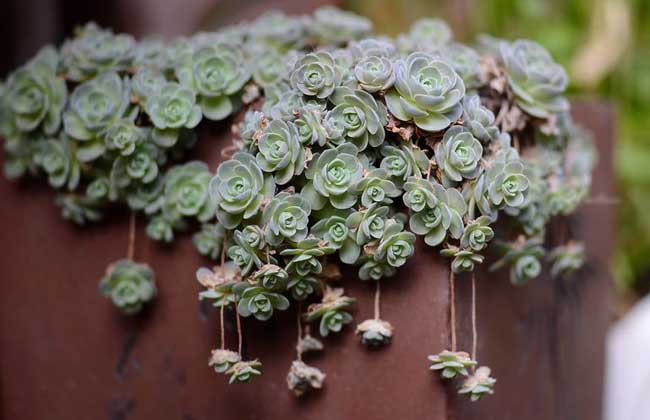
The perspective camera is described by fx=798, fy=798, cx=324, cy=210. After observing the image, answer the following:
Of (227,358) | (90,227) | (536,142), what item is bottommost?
(227,358)

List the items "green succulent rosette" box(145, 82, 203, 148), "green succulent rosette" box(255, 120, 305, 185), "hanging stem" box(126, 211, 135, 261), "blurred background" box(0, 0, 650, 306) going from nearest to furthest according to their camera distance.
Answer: "green succulent rosette" box(255, 120, 305, 185)
"green succulent rosette" box(145, 82, 203, 148)
"hanging stem" box(126, 211, 135, 261)
"blurred background" box(0, 0, 650, 306)

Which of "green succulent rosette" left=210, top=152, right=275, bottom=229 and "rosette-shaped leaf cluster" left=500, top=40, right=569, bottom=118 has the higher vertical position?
"rosette-shaped leaf cluster" left=500, top=40, right=569, bottom=118

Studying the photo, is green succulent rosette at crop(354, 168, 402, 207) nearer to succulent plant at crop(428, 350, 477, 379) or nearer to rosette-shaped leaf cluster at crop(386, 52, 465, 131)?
rosette-shaped leaf cluster at crop(386, 52, 465, 131)

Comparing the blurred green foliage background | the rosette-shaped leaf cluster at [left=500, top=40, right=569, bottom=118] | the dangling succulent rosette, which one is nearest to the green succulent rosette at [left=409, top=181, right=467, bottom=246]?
the dangling succulent rosette

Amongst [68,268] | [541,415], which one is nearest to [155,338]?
[68,268]

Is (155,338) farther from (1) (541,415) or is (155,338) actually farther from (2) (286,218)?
(1) (541,415)
